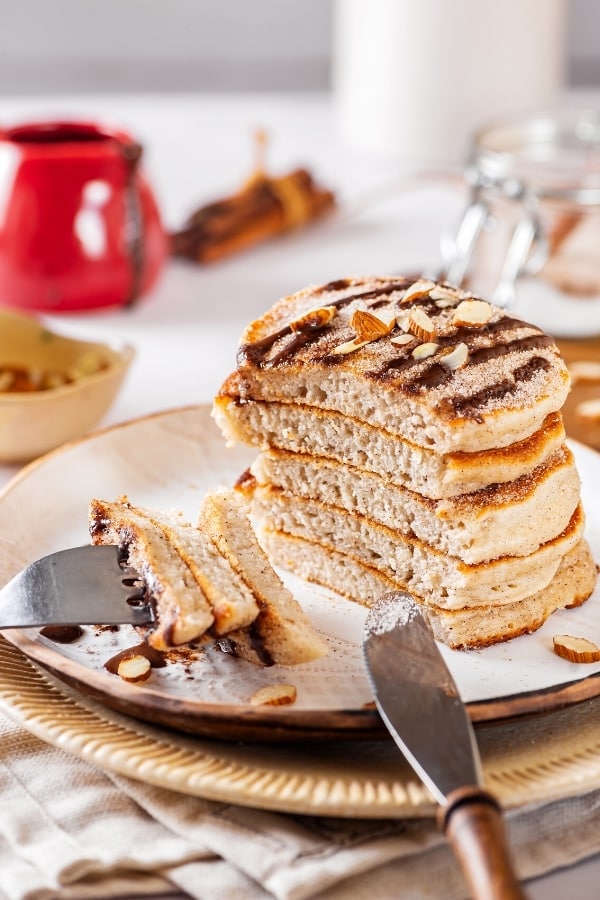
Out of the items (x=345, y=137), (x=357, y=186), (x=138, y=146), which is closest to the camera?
(x=138, y=146)

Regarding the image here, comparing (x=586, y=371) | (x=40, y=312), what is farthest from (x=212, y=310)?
(x=586, y=371)

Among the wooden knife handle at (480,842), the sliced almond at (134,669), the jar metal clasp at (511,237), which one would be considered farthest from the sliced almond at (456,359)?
the jar metal clasp at (511,237)

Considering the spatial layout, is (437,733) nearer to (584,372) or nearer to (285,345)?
(285,345)

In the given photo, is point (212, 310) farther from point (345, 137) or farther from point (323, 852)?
point (323, 852)

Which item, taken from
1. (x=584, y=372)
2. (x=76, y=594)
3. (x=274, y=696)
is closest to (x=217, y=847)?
(x=274, y=696)

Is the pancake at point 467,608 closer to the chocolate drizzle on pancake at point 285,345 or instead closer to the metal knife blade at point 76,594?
the chocolate drizzle on pancake at point 285,345

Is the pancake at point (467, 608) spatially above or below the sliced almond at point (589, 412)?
below
